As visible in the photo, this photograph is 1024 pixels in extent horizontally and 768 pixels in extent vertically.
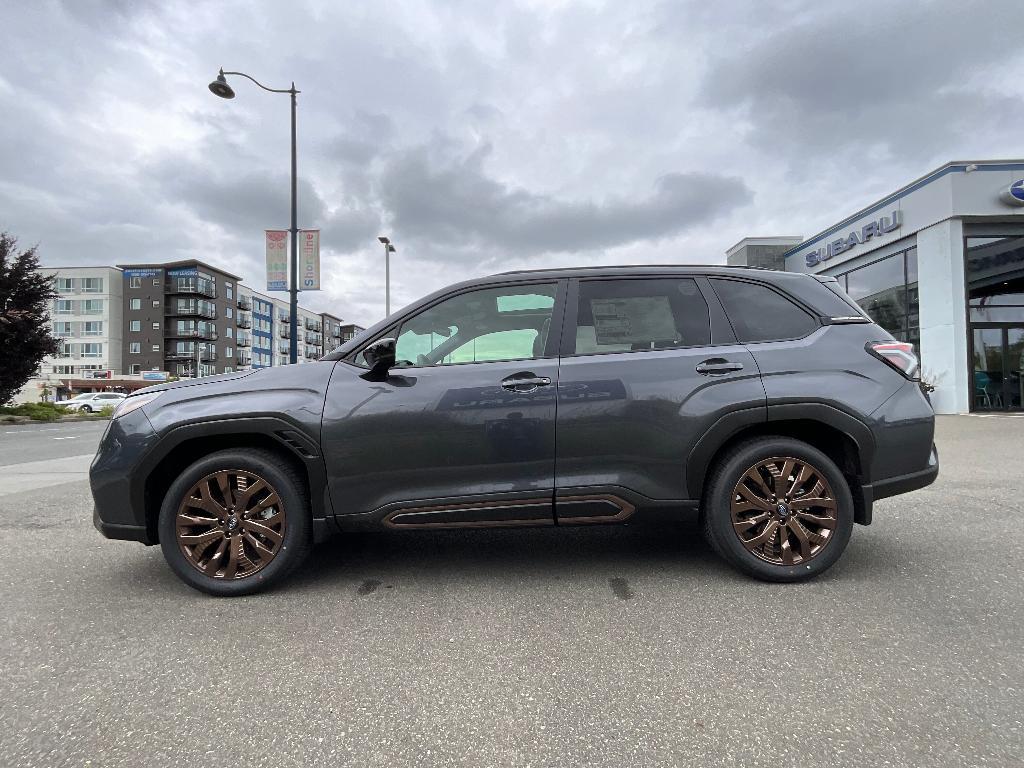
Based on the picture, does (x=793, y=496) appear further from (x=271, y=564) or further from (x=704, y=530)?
(x=271, y=564)

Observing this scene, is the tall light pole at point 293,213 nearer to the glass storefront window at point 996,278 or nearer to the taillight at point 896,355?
the taillight at point 896,355

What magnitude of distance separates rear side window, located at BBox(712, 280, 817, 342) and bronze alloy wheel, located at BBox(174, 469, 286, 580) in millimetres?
2766

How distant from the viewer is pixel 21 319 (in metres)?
22.7

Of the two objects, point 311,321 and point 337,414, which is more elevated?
point 311,321

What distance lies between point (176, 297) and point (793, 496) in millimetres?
89846

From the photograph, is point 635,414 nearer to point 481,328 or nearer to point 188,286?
point 481,328

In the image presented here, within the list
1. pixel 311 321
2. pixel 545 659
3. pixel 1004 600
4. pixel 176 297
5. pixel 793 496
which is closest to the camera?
pixel 545 659

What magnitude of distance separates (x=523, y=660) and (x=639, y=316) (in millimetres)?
1957

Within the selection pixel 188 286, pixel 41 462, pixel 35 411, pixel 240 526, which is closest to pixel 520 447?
pixel 240 526

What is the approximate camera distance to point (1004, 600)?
2.92 metres

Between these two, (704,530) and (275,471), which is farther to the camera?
(704,530)

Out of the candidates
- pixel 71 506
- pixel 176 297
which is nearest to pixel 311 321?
pixel 176 297

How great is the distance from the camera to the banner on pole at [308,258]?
13738 millimetres

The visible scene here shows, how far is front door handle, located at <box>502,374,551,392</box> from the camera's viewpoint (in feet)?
10.1
